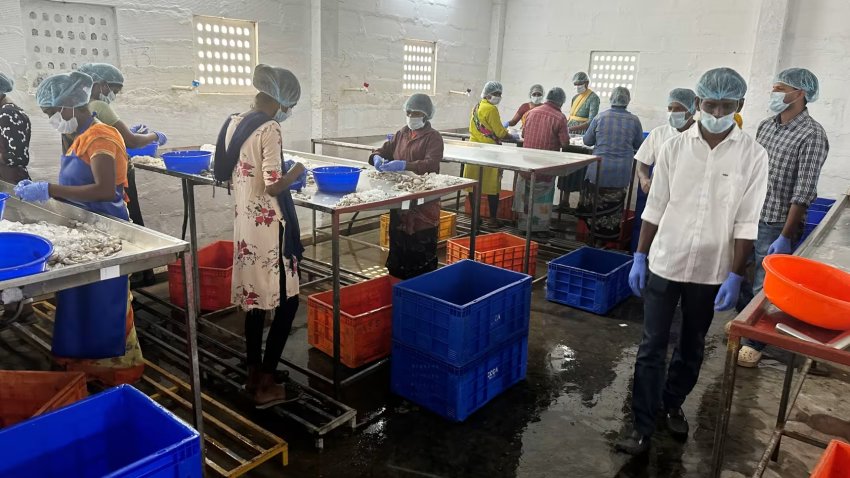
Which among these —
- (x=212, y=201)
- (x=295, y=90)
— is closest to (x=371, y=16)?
(x=212, y=201)

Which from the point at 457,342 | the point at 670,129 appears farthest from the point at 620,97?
the point at 457,342

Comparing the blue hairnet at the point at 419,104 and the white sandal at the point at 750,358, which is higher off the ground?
the blue hairnet at the point at 419,104

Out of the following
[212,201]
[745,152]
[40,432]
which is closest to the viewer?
[40,432]

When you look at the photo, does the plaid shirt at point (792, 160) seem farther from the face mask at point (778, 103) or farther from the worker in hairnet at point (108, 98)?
the worker in hairnet at point (108, 98)

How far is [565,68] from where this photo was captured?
7695mm

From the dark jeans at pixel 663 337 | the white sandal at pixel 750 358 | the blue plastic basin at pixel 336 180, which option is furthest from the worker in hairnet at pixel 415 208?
the white sandal at pixel 750 358

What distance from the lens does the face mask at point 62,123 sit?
2.50 meters

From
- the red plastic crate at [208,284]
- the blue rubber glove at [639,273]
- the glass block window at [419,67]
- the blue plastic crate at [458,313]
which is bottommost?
the red plastic crate at [208,284]

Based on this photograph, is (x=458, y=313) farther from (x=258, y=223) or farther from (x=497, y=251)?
(x=497, y=251)

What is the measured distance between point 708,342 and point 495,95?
317cm

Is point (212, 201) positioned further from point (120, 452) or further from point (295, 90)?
point (120, 452)

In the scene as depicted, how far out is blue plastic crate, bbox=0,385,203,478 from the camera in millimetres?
1498

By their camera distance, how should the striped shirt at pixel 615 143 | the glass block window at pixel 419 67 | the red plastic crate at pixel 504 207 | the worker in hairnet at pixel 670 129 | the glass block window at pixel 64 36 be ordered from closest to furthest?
the worker in hairnet at pixel 670 129 < the glass block window at pixel 64 36 < the striped shirt at pixel 615 143 < the red plastic crate at pixel 504 207 < the glass block window at pixel 419 67

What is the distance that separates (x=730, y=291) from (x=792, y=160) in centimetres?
132
